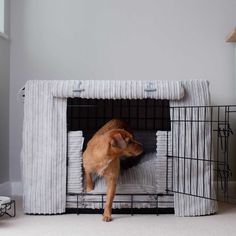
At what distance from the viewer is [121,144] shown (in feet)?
6.24

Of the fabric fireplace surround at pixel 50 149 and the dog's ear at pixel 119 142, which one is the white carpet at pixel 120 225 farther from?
the dog's ear at pixel 119 142

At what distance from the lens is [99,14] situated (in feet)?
8.91

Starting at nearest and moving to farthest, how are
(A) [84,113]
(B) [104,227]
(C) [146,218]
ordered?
1. (B) [104,227]
2. (C) [146,218]
3. (A) [84,113]

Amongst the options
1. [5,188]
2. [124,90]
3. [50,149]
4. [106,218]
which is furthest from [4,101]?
[106,218]

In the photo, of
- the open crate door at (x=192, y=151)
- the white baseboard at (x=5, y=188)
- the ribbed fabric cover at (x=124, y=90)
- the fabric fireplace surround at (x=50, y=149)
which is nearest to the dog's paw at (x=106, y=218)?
the fabric fireplace surround at (x=50, y=149)

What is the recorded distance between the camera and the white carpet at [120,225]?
5.75 ft

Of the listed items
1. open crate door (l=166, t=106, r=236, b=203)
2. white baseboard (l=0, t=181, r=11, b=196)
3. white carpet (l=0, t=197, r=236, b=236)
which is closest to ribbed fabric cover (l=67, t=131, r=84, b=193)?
white carpet (l=0, t=197, r=236, b=236)

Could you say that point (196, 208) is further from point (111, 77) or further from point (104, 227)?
point (111, 77)

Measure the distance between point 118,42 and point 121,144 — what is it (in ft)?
3.43

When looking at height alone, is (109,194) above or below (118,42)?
below

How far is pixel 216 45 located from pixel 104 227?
1.55 meters

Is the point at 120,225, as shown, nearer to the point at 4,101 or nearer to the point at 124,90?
the point at 124,90

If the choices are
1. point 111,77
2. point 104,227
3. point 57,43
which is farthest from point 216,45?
point 104,227

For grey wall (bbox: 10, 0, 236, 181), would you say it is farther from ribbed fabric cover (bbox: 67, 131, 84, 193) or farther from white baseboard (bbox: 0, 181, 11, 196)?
ribbed fabric cover (bbox: 67, 131, 84, 193)
